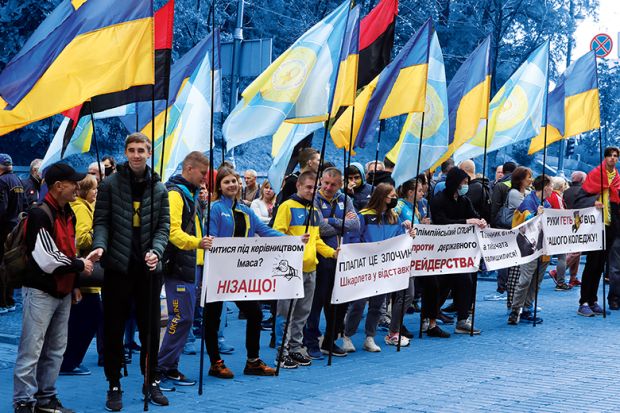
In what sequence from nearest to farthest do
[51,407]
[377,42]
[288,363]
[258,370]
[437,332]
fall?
1. [51,407]
2. [258,370]
3. [288,363]
4. [377,42]
5. [437,332]

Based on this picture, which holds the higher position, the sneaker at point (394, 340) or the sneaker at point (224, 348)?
the sneaker at point (394, 340)

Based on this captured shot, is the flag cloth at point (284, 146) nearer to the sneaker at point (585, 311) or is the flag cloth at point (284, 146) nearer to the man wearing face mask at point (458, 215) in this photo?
the man wearing face mask at point (458, 215)

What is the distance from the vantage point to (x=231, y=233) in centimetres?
926

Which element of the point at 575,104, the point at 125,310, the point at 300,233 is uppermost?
the point at 575,104

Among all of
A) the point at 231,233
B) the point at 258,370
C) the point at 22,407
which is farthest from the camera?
the point at 258,370

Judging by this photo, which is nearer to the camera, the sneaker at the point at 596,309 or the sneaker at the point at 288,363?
the sneaker at the point at 288,363

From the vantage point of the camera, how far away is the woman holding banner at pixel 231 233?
363 inches


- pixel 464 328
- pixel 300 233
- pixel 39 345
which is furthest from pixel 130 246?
pixel 464 328

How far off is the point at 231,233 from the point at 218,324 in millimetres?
832

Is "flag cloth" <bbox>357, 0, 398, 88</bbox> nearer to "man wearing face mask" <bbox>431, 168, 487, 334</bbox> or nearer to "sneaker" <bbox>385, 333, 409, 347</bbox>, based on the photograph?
"man wearing face mask" <bbox>431, 168, 487, 334</bbox>

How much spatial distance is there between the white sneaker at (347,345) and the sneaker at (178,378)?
2.46 m

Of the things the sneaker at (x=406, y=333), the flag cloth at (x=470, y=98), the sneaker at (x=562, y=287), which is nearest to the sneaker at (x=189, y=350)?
the sneaker at (x=406, y=333)

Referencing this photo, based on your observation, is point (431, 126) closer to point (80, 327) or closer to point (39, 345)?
point (80, 327)

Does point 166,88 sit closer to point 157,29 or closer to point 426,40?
point 157,29
